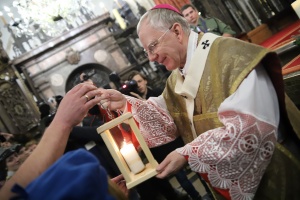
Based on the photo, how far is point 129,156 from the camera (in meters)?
1.68

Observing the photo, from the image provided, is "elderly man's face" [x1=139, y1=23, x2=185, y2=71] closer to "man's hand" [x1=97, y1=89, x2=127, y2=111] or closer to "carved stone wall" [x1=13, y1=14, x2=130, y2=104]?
"man's hand" [x1=97, y1=89, x2=127, y2=111]

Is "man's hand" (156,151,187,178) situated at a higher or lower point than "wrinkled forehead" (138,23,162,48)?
lower

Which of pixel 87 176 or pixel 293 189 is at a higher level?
pixel 87 176

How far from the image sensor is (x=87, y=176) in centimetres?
86

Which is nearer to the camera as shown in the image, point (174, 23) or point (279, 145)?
point (279, 145)

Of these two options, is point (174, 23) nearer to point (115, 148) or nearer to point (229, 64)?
point (229, 64)

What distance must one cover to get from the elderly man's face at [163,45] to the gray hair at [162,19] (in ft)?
0.10

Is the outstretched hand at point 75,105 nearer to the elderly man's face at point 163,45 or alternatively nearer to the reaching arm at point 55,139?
the reaching arm at point 55,139

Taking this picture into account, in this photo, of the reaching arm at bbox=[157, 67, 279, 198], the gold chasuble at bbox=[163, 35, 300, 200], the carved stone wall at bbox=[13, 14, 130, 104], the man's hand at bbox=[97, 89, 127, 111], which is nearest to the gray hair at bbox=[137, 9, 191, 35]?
the gold chasuble at bbox=[163, 35, 300, 200]

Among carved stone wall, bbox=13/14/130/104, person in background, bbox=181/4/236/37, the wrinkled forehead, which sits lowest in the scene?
the wrinkled forehead

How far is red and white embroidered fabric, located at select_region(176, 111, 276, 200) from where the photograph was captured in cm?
150

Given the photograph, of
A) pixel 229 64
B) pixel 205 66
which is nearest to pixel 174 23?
pixel 205 66

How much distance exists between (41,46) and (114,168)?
38.2 ft

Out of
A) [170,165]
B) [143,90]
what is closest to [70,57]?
[143,90]
